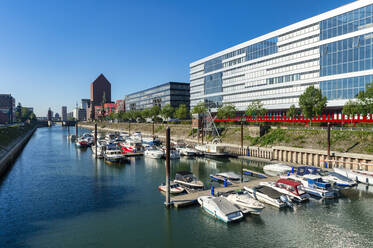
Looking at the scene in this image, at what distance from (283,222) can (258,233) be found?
429 centimetres

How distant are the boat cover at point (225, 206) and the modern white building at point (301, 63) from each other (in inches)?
2643

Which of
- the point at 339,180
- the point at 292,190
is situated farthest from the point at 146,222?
the point at 339,180

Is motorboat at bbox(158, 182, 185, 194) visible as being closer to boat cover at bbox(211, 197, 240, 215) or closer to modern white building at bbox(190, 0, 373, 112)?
boat cover at bbox(211, 197, 240, 215)

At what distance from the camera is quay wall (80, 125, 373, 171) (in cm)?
4778

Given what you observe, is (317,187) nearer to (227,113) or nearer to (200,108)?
(227,113)

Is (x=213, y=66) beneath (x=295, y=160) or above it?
above

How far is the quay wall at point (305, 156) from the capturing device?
47.8 m

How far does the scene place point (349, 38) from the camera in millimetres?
76812

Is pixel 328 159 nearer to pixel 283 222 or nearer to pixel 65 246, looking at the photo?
pixel 283 222

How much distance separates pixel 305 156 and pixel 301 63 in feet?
158

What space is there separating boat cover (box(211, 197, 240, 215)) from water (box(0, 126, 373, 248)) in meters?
1.52

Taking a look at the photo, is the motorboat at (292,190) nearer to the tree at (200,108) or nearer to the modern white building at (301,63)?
the modern white building at (301,63)

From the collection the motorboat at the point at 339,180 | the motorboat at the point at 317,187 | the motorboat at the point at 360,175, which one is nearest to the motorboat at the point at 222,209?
the motorboat at the point at 317,187

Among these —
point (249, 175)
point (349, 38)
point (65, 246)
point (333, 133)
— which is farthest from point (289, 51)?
point (65, 246)
